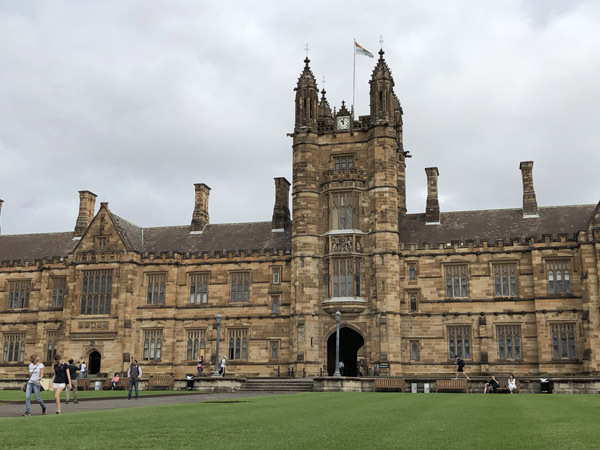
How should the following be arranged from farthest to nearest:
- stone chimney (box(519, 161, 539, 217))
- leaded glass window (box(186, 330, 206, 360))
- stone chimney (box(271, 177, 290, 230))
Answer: stone chimney (box(271, 177, 290, 230))
leaded glass window (box(186, 330, 206, 360))
stone chimney (box(519, 161, 539, 217))

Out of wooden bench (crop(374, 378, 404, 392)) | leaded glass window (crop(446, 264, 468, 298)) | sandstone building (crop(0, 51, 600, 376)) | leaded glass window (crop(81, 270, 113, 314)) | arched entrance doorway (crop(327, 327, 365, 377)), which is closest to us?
wooden bench (crop(374, 378, 404, 392))

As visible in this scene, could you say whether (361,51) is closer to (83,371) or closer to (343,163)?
(343,163)

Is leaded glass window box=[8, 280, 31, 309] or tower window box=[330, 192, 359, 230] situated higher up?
tower window box=[330, 192, 359, 230]

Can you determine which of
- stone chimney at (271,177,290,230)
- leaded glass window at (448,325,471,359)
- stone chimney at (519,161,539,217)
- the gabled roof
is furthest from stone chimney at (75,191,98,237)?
stone chimney at (519,161,539,217)

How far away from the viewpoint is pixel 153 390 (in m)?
33.2

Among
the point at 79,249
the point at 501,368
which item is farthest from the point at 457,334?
the point at 79,249

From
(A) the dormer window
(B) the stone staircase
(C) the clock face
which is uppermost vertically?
(C) the clock face

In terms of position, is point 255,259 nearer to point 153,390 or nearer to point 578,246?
point 153,390

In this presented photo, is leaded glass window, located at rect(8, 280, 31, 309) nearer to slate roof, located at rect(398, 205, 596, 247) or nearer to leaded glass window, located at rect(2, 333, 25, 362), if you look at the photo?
leaded glass window, located at rect(2, 333, 25, 362)

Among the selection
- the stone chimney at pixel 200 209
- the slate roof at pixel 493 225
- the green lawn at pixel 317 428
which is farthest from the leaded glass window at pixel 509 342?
the stone chimney at pixel 200 209

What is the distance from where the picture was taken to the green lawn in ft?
36.1

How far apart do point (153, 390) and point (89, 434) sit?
2166 cm

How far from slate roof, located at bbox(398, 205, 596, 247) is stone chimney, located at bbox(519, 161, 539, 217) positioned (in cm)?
53

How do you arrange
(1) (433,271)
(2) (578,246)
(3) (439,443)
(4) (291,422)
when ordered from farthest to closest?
(1) (433,271), (2) (578,246), (4) (291,422), (3) (439,443)
